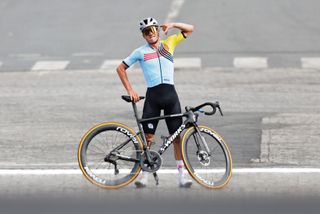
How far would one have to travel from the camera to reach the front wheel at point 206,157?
11.9 metres

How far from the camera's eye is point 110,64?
22.2 meters

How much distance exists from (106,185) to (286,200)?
2.11m

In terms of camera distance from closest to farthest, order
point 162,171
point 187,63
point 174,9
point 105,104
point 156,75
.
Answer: point 156,75
point 162,171
point 105,104
point 187,63
point 174,9

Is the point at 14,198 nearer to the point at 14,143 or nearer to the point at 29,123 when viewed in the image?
the point at 14,143

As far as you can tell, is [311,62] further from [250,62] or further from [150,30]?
[150,30]

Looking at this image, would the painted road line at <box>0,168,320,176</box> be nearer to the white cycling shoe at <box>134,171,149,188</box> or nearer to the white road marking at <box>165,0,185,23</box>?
the white cycling shoe at <box>134,171,149,188</box>

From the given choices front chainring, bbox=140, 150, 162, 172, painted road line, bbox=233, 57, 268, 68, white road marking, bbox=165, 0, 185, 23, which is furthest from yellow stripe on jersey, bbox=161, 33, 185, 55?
white road marking, bbox=165, 0, 185, 23

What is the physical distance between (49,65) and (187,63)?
2.98m

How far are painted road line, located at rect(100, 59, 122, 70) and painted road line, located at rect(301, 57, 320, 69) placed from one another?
3960 millimetres

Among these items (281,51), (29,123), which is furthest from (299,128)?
(281,51)

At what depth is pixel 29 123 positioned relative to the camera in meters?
16.5

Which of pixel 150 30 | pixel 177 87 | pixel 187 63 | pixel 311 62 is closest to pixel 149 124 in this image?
pixel 150 30

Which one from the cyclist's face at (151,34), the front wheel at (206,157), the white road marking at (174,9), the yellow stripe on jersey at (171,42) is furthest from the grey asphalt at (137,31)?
the cyclist's face at (151,34)

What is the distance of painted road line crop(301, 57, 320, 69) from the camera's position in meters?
21.4
